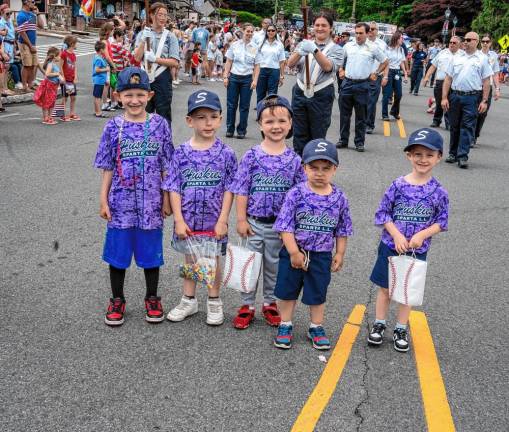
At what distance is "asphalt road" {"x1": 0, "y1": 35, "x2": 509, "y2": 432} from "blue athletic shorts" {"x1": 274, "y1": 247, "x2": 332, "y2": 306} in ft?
1.14

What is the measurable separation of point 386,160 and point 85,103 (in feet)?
26.4

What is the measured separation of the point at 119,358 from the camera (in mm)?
3793

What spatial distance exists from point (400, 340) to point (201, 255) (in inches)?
54.1

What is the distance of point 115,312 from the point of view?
425 cm

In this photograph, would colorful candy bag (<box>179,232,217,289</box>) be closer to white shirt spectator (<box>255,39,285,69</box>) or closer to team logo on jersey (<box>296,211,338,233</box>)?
team logo on jersey (<box>296,211,338,233</box>)

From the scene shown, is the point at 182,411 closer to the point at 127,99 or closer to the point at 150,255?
the point at 150,255

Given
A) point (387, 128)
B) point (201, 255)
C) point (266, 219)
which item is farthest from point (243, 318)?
point (387, 128)

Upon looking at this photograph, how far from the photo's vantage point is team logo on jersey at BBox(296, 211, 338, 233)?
3861 millimetres

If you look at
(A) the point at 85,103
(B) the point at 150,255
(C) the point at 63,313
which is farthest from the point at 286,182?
(A) the point at 85,103

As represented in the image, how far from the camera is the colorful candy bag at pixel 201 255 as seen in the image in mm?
4098

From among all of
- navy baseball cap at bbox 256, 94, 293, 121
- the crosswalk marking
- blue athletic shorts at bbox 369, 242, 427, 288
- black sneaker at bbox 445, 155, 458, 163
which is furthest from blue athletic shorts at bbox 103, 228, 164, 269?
the crosswalk marking

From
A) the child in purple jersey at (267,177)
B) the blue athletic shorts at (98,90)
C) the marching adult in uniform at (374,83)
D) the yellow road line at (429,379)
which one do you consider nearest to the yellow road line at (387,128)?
the marching adult in uniform at (374,83)

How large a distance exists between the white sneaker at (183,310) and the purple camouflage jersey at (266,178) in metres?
0.83

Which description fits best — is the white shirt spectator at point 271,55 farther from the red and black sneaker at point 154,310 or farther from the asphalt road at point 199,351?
the red and black sneaker at point 154,310
